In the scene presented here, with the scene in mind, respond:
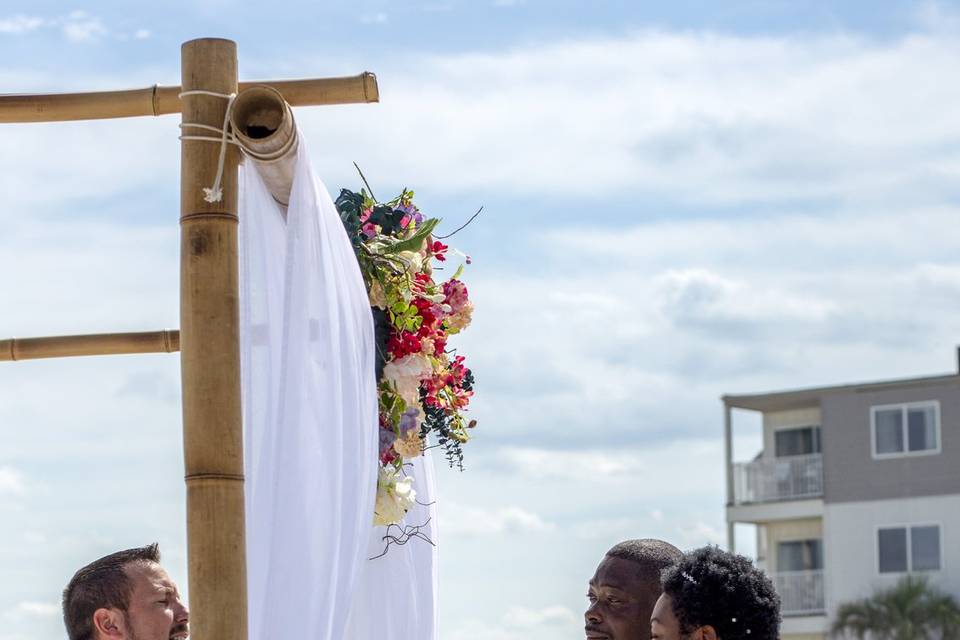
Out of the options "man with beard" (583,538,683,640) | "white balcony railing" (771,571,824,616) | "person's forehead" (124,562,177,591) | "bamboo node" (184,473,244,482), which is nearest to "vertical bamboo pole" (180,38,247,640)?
"bamboo node" (184,473,244,482)

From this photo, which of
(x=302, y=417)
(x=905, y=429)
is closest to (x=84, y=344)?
(x=302, y=417)

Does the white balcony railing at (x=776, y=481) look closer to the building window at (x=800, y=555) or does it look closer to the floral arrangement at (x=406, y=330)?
the building window at (x=800, y=555)

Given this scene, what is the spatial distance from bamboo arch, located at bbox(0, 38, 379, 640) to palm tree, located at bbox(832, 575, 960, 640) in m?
35.4

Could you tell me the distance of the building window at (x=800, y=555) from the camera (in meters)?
43.7

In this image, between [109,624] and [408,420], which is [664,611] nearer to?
[408,420]

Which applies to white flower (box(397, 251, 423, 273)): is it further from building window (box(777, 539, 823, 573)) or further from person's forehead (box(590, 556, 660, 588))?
building window (box(777, 539, 823, 573))

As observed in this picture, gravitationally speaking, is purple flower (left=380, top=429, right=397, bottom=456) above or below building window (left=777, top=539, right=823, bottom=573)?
above

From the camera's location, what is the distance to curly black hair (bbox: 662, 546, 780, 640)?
17.5ft

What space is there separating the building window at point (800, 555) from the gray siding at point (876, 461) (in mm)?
1833

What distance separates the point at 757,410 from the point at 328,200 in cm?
3918

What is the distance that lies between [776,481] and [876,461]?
2581 mm

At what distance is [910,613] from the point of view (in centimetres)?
3875

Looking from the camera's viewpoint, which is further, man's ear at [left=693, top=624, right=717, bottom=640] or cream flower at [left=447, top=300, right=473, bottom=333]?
cream flower at [left=447, top=300, right=473, bottom=333]

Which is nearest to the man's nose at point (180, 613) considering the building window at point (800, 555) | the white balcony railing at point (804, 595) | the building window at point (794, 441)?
the white balcony railing at point (804, 595)
